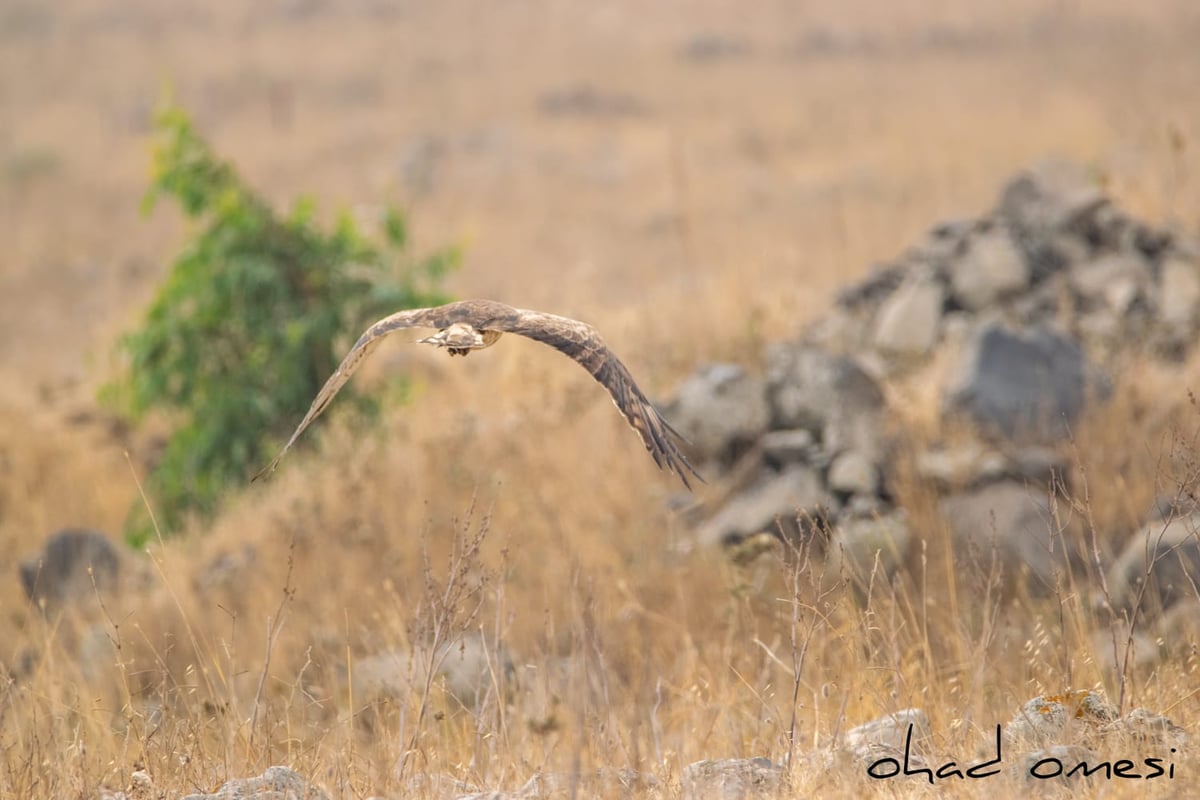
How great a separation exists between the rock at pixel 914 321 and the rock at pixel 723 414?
1.17 metres

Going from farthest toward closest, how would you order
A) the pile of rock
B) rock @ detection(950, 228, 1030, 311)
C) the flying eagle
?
rock @ detection(950, 228, 1030, 311) → the pile of rock → the flying eagle

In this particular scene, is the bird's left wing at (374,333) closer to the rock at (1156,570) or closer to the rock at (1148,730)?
the rock at (1148,730)

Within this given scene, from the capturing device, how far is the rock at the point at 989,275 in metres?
7.73

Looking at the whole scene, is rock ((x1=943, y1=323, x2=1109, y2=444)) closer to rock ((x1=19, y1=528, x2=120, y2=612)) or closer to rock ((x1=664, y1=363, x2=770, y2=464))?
rock ((x1=664, y1=363, x2=770, y2=464))

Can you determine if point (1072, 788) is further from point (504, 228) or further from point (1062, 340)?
point (504, 228)

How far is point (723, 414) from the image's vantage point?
6.74 meters

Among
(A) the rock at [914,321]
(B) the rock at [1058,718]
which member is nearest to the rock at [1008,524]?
(A) the rock at [914,321]

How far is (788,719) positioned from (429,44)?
33364 mm

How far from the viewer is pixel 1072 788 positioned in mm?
2982

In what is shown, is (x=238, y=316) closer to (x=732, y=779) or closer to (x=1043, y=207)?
(x=1043, y=207)

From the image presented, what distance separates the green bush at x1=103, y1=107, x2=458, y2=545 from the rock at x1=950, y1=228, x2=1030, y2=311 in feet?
10.7

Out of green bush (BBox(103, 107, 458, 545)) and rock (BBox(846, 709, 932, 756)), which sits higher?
green bush (BBox(103, 107, 458, 545))

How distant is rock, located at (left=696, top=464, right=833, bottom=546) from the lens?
19.5 ft

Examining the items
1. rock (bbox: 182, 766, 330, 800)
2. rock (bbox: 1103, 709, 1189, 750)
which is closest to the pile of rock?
rock (bbox: 1103, 709, 1189, 750)
